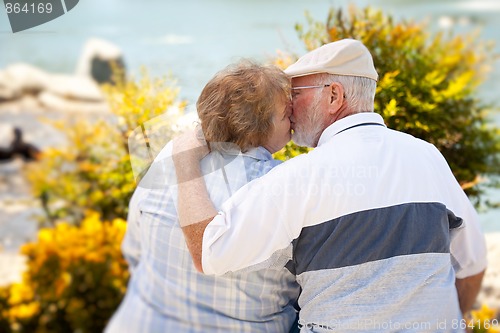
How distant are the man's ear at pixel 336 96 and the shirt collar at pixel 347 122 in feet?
0.16

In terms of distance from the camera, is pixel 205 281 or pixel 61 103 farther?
pixel 61 103

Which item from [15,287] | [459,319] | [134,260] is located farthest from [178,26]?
[459,319]

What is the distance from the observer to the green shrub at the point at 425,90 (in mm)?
2498

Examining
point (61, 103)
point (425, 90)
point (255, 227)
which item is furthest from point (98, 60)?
point (255, 227)

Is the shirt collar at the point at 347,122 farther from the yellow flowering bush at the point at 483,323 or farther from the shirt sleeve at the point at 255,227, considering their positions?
the yellow flowering bush at the point at 483,323

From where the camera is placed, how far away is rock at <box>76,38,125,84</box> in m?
10.1

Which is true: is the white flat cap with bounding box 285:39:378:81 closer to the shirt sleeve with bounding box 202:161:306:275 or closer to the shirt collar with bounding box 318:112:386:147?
the shirt collar with bounding box 318:112:386:147

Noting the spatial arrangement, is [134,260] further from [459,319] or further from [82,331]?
[82,331]

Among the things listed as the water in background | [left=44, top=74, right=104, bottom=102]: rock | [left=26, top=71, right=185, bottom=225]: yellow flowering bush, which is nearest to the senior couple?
[left=26, top=71, right=185, bottom=225]: yellow flowering bush

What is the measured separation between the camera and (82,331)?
332 centimetres

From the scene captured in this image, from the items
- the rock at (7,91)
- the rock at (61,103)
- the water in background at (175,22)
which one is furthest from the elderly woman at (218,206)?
the rock at (7,91)

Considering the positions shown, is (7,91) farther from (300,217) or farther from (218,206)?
(300,217)

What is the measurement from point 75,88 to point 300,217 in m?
8.92

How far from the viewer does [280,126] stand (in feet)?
6.04
